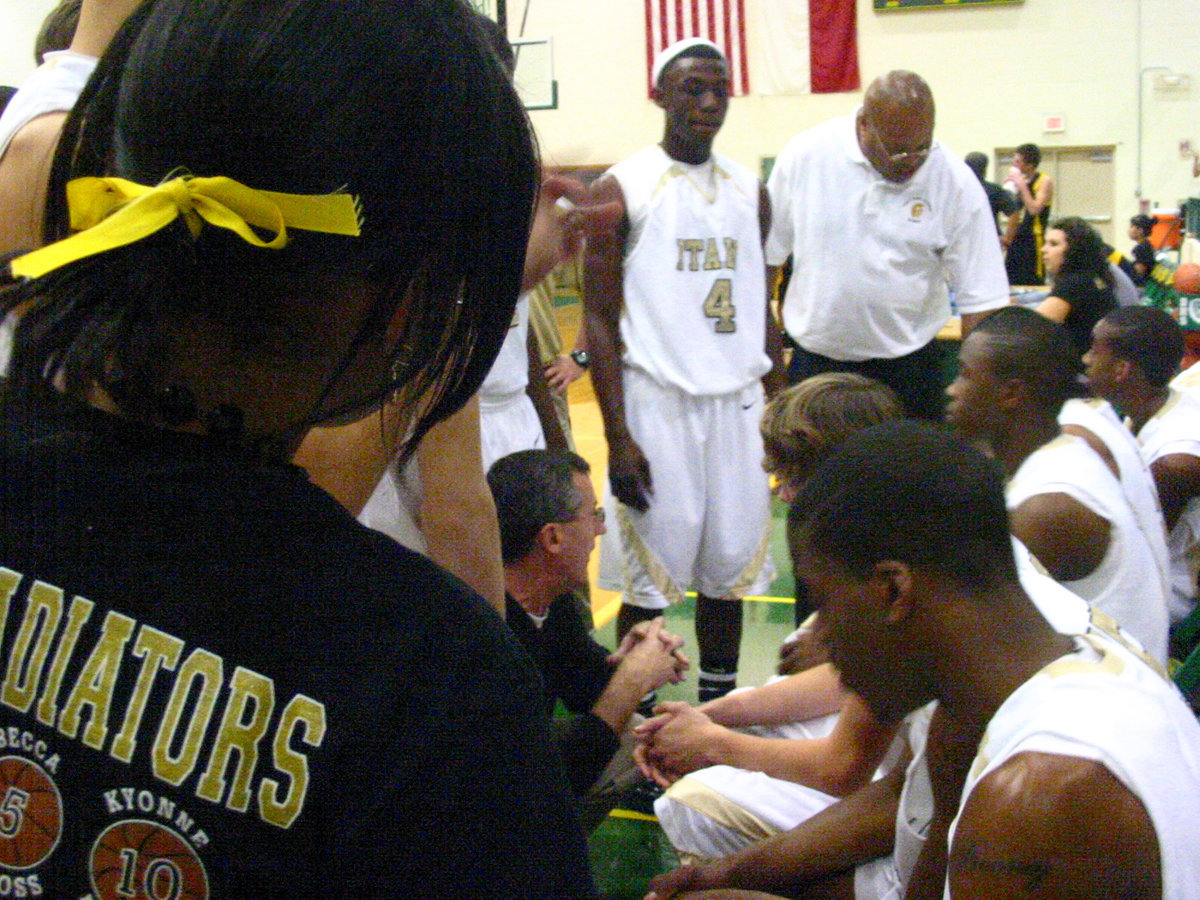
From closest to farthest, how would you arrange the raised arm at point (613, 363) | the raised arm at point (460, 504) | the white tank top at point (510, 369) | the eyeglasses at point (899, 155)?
the raised arm at point (460, 504)
the white tank top at point (510, 369)
the raised arm at point (613, 363)
the eyeglasses at point (899, 155)

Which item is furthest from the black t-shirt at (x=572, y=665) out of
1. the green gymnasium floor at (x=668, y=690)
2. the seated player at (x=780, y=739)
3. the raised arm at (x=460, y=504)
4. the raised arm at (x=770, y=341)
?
the raised arm at (x=770, y=341)

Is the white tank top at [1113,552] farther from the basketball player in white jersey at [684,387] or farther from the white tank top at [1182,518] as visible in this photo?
the basketball player in white jersey at [684,387]

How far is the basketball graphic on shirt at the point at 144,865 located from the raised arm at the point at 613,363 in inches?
131

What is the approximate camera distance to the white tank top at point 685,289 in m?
4.03

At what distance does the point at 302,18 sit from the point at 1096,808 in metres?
1.22

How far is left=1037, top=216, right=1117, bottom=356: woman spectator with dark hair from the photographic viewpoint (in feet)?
19.7

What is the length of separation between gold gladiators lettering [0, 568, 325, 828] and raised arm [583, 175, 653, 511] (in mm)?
3320

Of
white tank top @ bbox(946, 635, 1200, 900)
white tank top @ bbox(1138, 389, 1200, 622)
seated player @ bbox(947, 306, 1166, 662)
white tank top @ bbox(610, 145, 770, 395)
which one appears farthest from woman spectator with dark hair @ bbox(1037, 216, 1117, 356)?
white tank top @ bbox(946, 635, 1200, 900)

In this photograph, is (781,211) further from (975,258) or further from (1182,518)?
(1182,518)

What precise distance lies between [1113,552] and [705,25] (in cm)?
1311

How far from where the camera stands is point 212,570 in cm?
63

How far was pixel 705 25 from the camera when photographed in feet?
48.0

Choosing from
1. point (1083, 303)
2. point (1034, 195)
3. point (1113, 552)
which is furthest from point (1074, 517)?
point (1034, 195)

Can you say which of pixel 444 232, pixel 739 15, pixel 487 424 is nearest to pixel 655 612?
pixel 487 424
